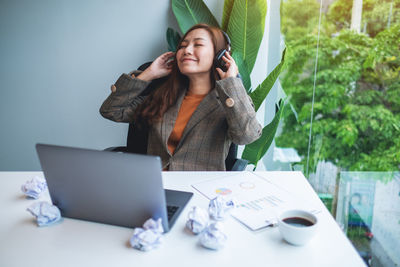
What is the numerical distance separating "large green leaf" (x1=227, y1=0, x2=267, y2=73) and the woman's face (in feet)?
1.27

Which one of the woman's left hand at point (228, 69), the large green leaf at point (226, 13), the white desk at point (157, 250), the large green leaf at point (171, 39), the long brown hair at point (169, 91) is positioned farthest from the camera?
the large green leaf at point (171, 39)

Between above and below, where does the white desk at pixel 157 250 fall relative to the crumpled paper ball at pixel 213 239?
below

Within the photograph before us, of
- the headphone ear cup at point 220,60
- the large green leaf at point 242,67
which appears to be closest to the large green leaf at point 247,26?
the large green leaf at point 242,67

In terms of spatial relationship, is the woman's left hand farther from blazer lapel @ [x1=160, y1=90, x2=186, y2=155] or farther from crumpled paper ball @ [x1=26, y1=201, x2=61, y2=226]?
crumpled paper ball @ [x1=26, y1=201, x2=61, y2=226]

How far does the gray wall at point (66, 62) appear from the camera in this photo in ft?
7.02

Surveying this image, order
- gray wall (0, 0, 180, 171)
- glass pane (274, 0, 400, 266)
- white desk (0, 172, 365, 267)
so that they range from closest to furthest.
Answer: white desk (0, 172, 365, 267) → glass pane (274, 0, 400, 266) → gray wall (0, 0, 180, 171)

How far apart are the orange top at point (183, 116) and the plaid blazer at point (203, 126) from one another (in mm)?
45

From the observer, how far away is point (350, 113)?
2139mm

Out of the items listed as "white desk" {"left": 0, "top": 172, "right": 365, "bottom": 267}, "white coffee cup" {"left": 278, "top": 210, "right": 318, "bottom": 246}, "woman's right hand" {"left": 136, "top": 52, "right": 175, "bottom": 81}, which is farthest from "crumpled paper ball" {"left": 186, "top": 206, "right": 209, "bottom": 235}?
"woman's right hand" {"left": 136, "top": 52, "right": 175, "bottom": 81}

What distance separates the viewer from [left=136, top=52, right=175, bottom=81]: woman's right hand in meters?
1.59

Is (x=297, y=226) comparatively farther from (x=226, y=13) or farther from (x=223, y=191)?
(x=226, y=13)

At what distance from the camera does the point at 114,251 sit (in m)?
0.73

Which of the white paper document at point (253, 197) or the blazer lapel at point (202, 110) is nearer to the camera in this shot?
the white paper document at point (253, 197)

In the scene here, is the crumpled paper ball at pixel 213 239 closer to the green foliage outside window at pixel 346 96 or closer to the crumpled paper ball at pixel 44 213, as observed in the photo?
the crumpled paper ball at pixel 44 213
